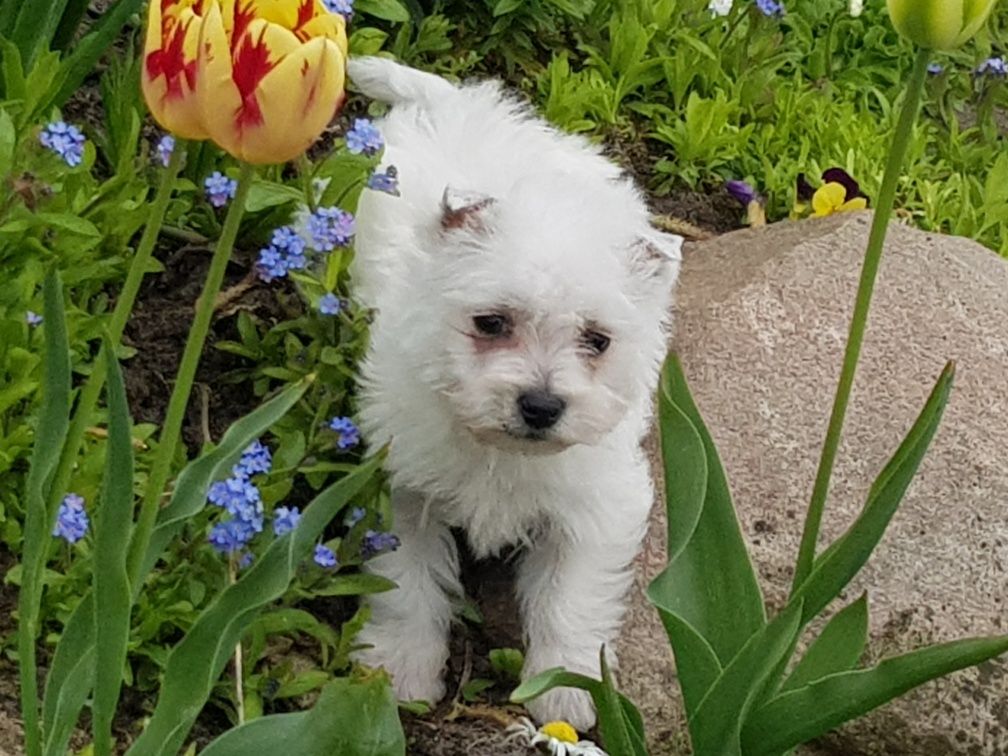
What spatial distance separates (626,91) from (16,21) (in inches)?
71.7

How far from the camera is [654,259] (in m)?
2.83

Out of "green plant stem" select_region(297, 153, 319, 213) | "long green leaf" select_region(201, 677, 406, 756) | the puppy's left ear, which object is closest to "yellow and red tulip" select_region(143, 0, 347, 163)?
"long green leaf" select_region(201, 677, 406, 756)

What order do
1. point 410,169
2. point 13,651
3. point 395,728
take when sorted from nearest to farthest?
point 395,728 → point 13,651 → point 410,169

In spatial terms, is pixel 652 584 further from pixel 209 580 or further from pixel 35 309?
pixel 35 309

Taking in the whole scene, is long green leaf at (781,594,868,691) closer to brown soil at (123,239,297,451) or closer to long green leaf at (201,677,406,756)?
long green leaf at (201,677,406,756)

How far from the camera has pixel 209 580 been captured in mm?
2652

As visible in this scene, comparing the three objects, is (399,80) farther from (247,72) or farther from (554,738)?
(247,72)

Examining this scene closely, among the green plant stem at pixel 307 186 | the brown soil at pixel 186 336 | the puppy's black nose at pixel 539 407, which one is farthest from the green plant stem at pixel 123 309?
the green plant stem at pixel 307 186

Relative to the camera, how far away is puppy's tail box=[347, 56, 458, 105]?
146 inches

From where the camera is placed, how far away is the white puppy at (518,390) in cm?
270

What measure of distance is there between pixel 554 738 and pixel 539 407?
21.6 inches

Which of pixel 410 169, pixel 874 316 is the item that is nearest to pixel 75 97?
pixel 410 169

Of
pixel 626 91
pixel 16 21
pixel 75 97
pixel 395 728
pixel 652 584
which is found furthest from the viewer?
pixel 626 91

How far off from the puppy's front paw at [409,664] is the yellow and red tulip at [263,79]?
1593 mm
